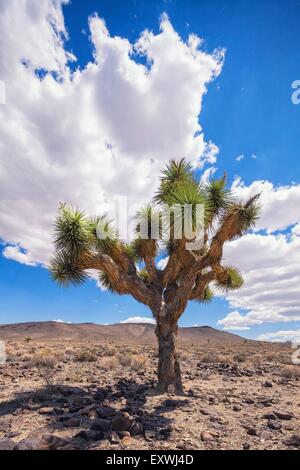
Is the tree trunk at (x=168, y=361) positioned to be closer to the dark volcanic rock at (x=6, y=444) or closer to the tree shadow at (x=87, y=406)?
the tree shadow at (x=87, y=406)

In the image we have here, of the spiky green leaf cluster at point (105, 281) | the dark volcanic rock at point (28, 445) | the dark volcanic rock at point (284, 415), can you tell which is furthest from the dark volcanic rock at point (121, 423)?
the spiky green leaf cluster at point (105, 281)

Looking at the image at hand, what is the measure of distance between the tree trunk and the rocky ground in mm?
328

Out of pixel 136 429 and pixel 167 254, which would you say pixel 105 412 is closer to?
pixel 136 429

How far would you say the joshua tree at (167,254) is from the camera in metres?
8.75

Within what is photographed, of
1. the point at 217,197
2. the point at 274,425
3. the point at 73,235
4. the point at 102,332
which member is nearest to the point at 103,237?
the point at 73,235

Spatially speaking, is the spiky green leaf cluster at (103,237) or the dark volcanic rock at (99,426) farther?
the spiky green leaf cluster at (103,237)

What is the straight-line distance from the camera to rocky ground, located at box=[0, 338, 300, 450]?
16.9 feet

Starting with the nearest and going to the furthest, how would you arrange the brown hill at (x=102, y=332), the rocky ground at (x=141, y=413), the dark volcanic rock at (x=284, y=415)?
1. the rocky ground at (x=141, y=413)
2. the dark volcanic rock at (x=284, y=415)
3. the brown hill at (x=102, y=332)

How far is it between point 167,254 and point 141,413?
15.9 ft

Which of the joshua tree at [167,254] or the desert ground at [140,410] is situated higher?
the joshua tree at [167,254]

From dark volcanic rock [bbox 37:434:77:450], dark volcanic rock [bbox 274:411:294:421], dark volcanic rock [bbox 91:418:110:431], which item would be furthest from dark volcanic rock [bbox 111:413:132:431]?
dark volcanic rock [bbox 274:411:294:421]

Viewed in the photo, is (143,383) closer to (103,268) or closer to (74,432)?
(103,268)

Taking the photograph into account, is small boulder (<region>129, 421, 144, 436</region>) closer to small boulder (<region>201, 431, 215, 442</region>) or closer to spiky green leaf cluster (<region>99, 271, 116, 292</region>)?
small boulder (<region>201, 431, 215, 442</region>)

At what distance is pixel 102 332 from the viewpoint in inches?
2653
